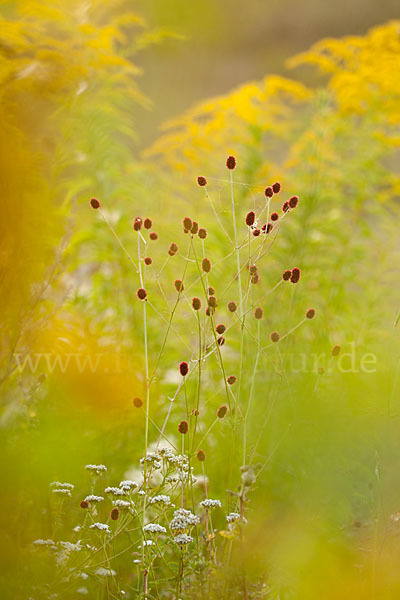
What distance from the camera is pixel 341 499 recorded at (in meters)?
0.85

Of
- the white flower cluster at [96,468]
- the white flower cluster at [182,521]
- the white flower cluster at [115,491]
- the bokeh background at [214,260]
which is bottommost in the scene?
the white flower cluster at [182,521]

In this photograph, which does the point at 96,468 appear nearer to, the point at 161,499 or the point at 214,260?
the point at 161,499

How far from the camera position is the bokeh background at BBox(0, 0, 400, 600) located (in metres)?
0.78

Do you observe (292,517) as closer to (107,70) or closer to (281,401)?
(281,401)

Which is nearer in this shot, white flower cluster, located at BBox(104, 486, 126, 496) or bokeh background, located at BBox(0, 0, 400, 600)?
white flower cluster, located at BBox(104, 486, 126, 496)

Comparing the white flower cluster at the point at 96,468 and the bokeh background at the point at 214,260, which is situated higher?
the bokeh background at the point at 214,260

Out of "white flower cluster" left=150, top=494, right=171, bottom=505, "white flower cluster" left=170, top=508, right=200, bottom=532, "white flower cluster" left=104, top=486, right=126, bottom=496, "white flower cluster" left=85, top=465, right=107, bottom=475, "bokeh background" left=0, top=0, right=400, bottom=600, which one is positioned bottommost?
"white flower cluster" left=170, top=508, right=200, bottom=532

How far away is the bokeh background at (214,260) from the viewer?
778mm

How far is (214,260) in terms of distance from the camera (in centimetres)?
116

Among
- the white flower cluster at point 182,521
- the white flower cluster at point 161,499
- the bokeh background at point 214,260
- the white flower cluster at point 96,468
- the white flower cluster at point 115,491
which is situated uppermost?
the bokeh background at point 214,260

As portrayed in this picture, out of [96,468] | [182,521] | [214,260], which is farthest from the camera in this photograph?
[214,260]

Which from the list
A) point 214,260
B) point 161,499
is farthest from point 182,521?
point 214,260

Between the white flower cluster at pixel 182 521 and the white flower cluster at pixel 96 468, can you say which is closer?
the white flower cluster at pixel 182 521

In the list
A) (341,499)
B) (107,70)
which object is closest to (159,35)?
(107,70)
